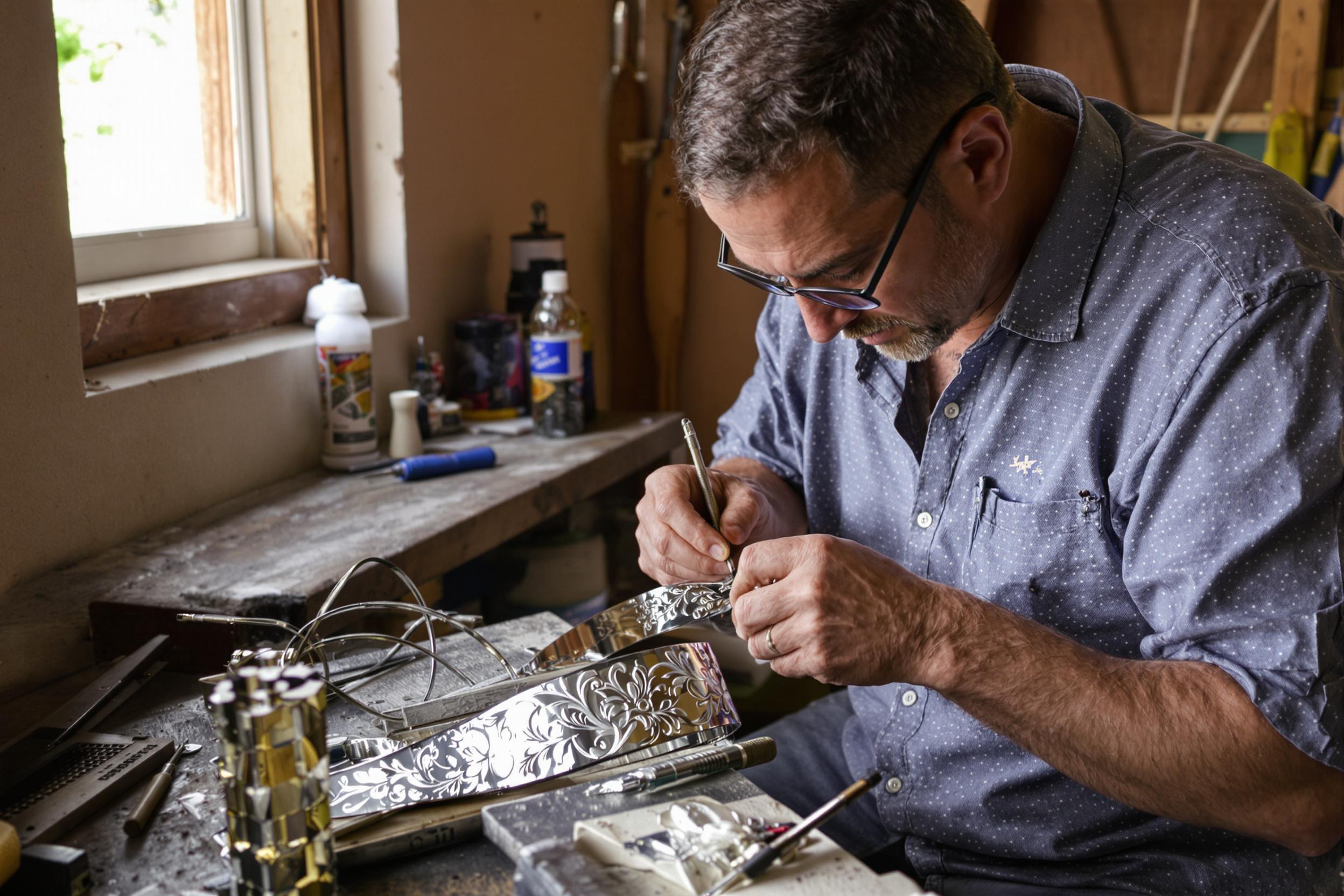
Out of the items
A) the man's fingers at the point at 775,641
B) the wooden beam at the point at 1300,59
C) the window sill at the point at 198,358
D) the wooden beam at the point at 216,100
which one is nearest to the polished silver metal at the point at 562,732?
the man's fingers at the point at 775,641

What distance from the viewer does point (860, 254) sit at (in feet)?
3.74

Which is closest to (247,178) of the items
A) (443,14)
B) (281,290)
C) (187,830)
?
(281,290)

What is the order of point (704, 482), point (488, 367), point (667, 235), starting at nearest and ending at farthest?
point (704, 482)
point (488, 367)
point (667, 235)

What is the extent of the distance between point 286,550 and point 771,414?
0.72 m

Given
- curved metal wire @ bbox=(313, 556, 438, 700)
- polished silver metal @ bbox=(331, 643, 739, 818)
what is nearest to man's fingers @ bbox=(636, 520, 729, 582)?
polished silver metal @ bbox=(331, 643, 739, 818)

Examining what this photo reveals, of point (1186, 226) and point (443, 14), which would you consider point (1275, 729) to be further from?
point (443, 14)

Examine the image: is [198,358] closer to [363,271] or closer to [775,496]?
[363,271]

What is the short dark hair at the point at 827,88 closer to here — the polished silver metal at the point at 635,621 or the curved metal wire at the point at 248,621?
the polished silver metal at the point at 635,621

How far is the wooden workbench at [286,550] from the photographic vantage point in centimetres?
133

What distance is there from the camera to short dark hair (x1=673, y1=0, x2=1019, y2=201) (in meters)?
1.06

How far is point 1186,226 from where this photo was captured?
1.13m

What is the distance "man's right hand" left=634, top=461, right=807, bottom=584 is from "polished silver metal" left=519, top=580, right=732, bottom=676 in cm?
4

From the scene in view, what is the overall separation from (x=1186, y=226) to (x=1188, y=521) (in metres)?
0.32

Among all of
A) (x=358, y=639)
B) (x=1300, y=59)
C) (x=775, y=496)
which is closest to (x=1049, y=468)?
(x=775, y=496)
